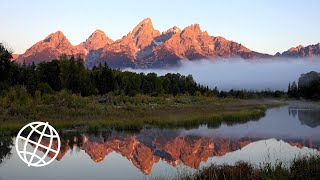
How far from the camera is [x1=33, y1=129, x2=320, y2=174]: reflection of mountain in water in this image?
73.3 feet

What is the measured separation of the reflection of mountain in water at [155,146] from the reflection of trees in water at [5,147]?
278 centimetres

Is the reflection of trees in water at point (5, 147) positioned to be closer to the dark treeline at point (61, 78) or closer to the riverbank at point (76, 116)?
the riverbank at point (76, 116)

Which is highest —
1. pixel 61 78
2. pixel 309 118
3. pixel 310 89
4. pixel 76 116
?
pixel 61 78

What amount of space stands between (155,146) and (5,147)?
972cm

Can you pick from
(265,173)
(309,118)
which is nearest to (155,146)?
(265,173)

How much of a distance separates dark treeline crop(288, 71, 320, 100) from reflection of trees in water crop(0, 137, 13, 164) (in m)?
135

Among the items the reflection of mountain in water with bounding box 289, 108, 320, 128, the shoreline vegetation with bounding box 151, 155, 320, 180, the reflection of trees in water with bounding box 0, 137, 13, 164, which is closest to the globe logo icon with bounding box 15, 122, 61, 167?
the reflection of trees in water with bounding box 0, 137, 13, 164

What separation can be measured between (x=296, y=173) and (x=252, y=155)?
34.9 ft

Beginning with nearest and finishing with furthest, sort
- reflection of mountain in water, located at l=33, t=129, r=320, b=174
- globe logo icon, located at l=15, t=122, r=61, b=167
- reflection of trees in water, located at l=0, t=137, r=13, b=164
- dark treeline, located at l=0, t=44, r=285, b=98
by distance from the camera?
globe logo icon, located at l=15, t=122, r=61, b=167 < reflection of trees in water, located at l=0, t=137, r=13, b=164 < reflection of mountain in water, located at l=33, t=129, r=320, b=174 < dark treeline, located at l=0, t=44, r=285, b=98

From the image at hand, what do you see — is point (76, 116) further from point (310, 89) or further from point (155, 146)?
point (310, 89)

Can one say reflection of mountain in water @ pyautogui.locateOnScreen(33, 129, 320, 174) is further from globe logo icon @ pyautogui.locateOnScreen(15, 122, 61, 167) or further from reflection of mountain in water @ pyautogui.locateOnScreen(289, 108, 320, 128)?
reflection of mountain in water @ pyautogui.locateOnScreen(289, 108, 320, 128)

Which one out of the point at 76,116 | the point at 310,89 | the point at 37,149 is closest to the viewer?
the point at 37,149

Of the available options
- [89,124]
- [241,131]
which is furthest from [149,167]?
[241,131]

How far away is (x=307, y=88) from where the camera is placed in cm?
16100
